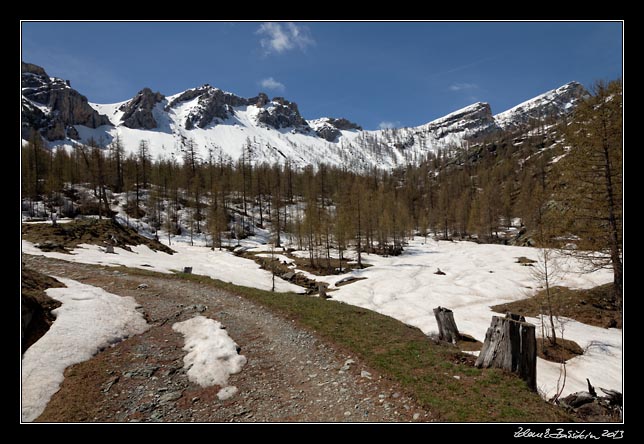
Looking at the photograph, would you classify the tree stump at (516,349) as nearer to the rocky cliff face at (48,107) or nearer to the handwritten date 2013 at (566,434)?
the handwritten date 2013 at (566,434)

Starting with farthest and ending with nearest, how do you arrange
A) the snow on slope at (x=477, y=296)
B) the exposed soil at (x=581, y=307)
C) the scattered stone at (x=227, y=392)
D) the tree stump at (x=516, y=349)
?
the exposed soil at (x=581, y=307), the snow on slope at (x=477, y=296), the tree stump at (x=516, y=349), the scattered stone at (x=227, y=392)

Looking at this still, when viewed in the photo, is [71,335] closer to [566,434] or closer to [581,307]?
[566,434]

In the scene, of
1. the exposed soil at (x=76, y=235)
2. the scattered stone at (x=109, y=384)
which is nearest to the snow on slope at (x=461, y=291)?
the exposed soil at (x=76, y=235)

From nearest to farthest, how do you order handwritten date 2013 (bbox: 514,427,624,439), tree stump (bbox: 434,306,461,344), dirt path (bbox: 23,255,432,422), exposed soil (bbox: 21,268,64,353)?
handwritten date 2013 (bbox: 514,427,624,439) → dirt path (bbox: 23,255,432,422) → exposed soil (bbox: 21,268,64,353) → tree stump (bbox: 434,306,461,344)

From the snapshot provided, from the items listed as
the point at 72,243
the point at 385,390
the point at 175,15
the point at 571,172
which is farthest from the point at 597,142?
the point at 72,243

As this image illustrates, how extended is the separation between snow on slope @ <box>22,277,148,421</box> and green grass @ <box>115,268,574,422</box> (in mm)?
7341

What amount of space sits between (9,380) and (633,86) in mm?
16497

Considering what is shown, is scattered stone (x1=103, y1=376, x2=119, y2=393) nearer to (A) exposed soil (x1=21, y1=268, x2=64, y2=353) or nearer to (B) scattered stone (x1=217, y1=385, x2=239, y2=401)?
(A) exposed soil (x1=21, y1=268, x2=64, y2=353)

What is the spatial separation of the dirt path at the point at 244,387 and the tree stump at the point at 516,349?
3609 mm

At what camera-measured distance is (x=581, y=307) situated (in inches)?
810

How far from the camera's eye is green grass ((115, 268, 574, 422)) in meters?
6.60

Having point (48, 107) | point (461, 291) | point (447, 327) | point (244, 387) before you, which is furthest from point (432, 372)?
point (48, 107)

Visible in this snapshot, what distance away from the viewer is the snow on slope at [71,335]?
736 centimetres

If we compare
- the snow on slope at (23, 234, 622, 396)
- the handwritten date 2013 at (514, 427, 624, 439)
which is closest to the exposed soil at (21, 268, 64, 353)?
the handwritten date 2013 at (514, 427, 624, 439)
